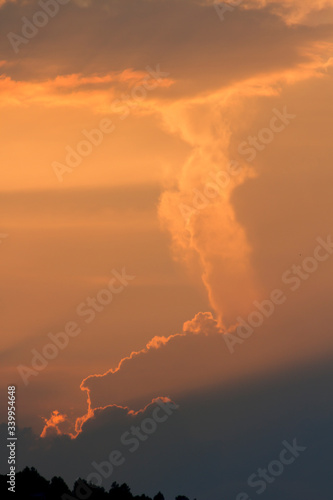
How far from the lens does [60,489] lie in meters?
162

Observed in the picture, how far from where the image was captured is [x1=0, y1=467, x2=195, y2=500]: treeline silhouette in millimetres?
150750

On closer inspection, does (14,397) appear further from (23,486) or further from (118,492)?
(118,492)

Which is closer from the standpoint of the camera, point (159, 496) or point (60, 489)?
point (60, 489)

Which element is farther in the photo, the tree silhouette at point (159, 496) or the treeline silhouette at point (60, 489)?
the tree silhouette at point (159, 496)

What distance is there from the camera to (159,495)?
16962 cm

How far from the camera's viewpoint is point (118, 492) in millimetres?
168625

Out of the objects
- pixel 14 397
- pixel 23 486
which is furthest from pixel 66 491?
pixel 14 397

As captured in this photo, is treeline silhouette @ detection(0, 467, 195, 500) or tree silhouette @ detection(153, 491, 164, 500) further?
tree silhouette @ detection(153, 491, 164, 500)

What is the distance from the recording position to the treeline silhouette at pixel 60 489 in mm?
150750

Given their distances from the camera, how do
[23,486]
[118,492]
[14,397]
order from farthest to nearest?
[118,492]
[23,486]
[14,397]

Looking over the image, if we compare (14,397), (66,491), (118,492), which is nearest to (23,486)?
(66,491)

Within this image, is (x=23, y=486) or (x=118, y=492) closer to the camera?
(x=23, y=486)

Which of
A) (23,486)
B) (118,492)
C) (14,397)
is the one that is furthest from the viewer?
(118,492)

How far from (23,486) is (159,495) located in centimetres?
2711
